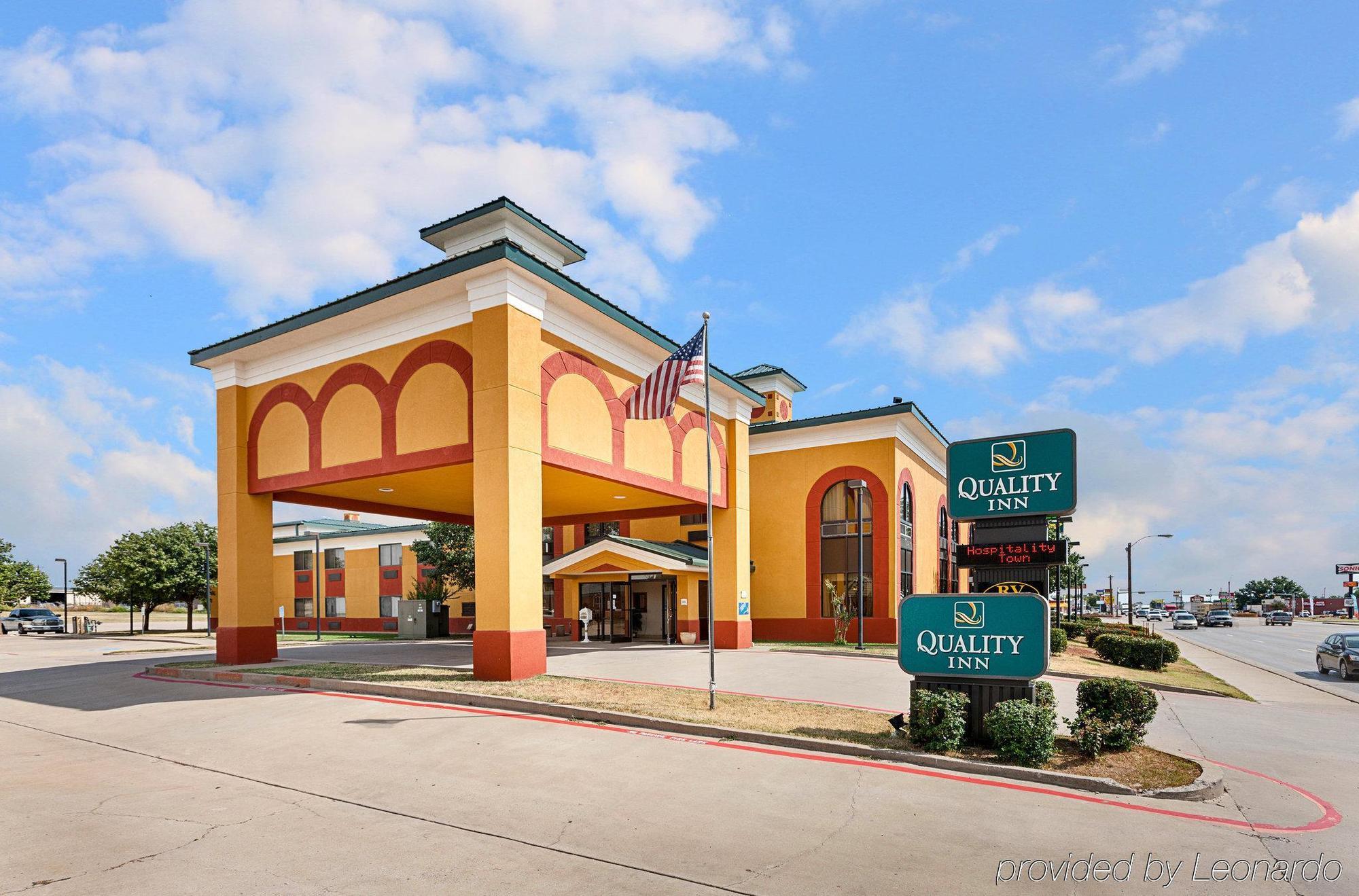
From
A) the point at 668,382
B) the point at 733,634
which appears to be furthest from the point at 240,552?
the point at 733,634

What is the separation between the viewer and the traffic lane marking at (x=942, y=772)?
8.64m

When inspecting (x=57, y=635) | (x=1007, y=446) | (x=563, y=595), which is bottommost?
(x=57, y=635)

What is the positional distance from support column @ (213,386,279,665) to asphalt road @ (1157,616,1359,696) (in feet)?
102

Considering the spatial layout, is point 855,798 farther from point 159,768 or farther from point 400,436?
point 400,436

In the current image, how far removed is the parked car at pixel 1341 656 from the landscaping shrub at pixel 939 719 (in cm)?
2495

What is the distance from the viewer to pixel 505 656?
18.0 meters

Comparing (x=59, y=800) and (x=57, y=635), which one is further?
(x=57, y=635)

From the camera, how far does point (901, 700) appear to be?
Result: 16.5 m

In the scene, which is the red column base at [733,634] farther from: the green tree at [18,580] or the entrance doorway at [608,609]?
the green tree at [18,580]

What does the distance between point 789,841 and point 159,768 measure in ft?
28.0

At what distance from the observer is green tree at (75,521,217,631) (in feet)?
179

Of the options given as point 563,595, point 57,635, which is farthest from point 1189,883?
point 57,635

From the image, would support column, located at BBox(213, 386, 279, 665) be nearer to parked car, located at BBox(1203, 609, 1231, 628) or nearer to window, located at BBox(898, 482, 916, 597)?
window, located at BBox(898, 482, 916, 597)

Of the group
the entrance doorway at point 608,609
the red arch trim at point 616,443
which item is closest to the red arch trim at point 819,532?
the entrance doorway at point 608,609
